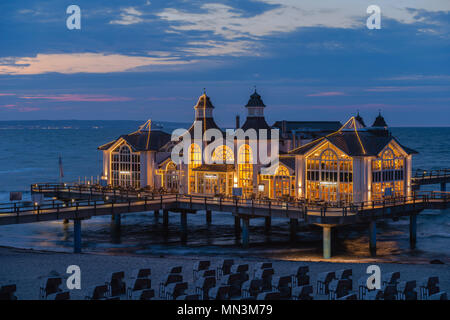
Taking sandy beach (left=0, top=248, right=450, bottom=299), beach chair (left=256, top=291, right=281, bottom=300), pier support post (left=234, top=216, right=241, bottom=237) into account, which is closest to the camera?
beach chair (left=256, top=291, right=281, bottom=300)

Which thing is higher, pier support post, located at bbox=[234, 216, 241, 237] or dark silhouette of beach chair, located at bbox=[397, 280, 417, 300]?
dark silhouette of beach chair, located at bbox=[397, 280, 417, 300]

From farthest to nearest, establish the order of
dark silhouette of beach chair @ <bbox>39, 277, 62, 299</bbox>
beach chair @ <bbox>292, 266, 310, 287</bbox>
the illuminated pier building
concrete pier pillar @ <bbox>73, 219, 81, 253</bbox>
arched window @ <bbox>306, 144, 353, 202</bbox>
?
the illuminated pier building → arched window @ <bbox>306, 144, 353, 202</bbox> → concrete pier pillar @ <bbox>73, 219, 81, 253</bbox> → beach chair @ <bbox>292, 266, 310, 287</bbox> → dark silhouette of beach chair @ <bbox>39, 277, 62, 299</bbox>

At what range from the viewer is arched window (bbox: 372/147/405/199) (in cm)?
4262

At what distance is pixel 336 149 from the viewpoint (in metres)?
42.7

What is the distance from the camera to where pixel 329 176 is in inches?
1702

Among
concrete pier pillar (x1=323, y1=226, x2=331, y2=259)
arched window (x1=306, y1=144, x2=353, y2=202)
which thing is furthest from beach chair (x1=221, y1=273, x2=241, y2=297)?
arched window (x1=306, y1=144, x2=353, y2=202)

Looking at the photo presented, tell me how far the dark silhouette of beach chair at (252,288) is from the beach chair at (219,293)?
1030mm

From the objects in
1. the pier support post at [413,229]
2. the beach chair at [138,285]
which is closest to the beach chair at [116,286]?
the beach chair at [138,285]

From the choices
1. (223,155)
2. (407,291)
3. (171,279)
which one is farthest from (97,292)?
(223,155)

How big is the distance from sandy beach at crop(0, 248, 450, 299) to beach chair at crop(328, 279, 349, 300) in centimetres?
327

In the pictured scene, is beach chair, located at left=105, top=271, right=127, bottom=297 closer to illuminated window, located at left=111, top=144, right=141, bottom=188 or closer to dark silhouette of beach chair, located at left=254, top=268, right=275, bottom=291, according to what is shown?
dark silhouette of beach chair, located at left=254, top=268, right=275, bottom=291

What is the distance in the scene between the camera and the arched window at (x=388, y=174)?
4262cm

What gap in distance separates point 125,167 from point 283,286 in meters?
36.2

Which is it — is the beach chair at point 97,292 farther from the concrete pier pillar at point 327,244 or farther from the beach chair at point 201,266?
the concrete pier pillar at point 327,244
